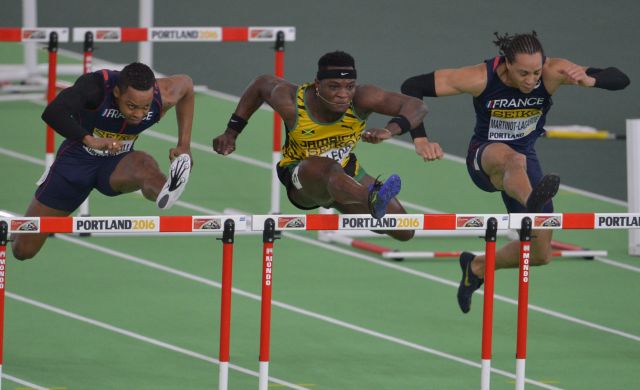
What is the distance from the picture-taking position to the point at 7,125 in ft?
54.0

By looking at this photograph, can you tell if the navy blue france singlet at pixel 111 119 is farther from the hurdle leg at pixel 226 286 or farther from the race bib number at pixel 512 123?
the race bib number at pixel 512 123

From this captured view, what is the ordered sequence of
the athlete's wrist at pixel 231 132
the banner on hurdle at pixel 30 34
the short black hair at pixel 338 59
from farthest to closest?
the banner on hurdle at pixel 30 34 < the athlete's wrist at pixel 231 132 < the short black hair at pixel 338 59

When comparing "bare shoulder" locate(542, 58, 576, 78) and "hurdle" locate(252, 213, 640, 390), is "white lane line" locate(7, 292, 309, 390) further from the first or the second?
"bare shoulder" locate(542, 58, 576, 78)

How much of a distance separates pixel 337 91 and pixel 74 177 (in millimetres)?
2060

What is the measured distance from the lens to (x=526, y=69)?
9.41 metres

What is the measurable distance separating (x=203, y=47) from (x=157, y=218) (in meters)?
12.1

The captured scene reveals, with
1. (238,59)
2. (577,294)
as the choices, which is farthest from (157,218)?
(238,59)

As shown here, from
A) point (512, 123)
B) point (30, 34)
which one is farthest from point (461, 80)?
point (30, 34)

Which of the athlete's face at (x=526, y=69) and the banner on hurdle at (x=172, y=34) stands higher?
the banner on hurdle at (x=172, y=34)

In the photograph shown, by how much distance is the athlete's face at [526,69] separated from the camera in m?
9.40

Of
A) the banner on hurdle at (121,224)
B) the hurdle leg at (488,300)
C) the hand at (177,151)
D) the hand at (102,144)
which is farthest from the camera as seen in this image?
the hand at (177,151)

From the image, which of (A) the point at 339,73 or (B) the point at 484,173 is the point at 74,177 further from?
(B) the point at 484,173

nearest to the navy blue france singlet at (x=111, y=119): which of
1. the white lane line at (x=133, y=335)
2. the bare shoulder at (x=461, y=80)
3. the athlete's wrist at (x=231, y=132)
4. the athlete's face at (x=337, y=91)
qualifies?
the athlete's wrist at (x=231, y=132)

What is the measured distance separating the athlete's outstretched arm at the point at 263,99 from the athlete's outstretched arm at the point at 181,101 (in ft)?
1.54
